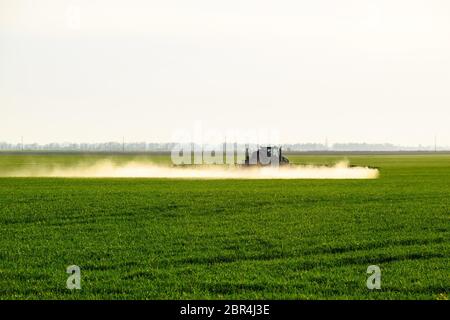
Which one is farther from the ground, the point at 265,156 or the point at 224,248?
the point at 265,156

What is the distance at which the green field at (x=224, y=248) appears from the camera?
12016 mm

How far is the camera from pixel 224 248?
1670 cm

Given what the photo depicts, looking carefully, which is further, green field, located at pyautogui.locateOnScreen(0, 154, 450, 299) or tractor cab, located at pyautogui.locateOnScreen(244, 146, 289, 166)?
tractor cab, located at pyautogui.locateOnScreen(244, 146, 289, 166)

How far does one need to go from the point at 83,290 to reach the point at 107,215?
13.2 metres

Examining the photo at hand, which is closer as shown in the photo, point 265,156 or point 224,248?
point 224,248

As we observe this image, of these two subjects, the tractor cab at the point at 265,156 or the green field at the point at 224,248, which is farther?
the tractor cab at the point at 265,156

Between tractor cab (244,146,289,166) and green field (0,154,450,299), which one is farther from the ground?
tractor cab (244,146,289,166)

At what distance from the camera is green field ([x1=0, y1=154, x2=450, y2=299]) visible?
12016 millimetres

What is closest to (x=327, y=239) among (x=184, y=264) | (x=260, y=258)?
(x=260, y=258)

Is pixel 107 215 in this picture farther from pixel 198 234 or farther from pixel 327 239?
pixel 327 239
